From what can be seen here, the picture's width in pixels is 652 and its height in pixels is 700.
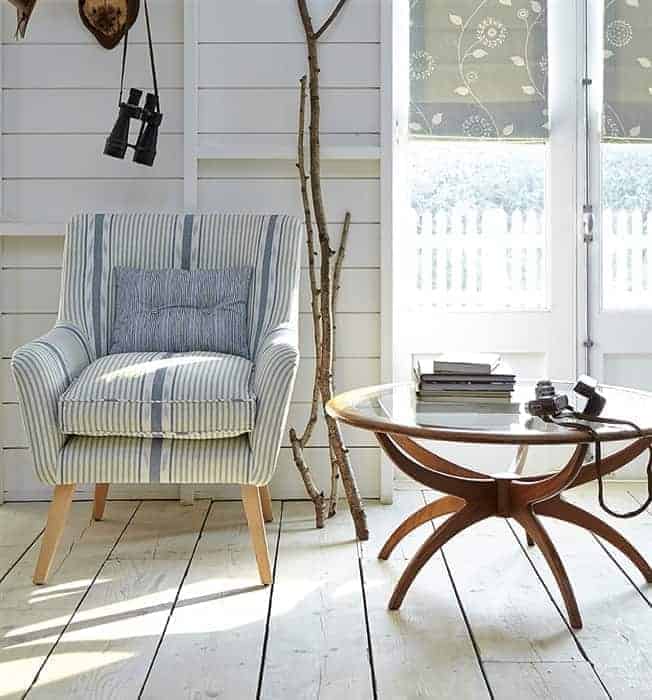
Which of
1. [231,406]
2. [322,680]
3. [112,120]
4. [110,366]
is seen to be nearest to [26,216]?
[112,120]

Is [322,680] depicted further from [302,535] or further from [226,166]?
[226,166]

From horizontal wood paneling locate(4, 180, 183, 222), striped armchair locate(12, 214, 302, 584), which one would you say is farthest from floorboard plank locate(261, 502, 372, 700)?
horizontal wood paneling locate(4, 180, 183, 222)

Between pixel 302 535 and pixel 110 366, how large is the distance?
780 millimetres

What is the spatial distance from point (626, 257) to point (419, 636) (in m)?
1.94

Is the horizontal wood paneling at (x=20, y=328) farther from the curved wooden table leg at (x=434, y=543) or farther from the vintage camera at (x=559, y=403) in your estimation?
the vintage camera at (x=559, y=403)

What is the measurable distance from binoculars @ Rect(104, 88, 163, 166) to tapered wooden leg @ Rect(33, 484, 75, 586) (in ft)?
3.50

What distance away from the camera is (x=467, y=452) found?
3.60m

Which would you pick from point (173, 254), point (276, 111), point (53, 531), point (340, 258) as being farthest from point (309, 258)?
point (53, 531)

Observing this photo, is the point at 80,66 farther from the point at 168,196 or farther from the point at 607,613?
the point at 607,613

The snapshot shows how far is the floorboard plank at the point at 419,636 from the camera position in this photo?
187 cm

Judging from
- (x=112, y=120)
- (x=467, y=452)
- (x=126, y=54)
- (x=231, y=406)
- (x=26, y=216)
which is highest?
(x=126, y=54)

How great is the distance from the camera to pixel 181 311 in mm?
2961

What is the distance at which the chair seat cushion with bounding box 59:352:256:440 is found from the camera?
8.10 ft

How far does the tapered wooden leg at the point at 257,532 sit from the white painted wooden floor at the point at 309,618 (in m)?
0.05
